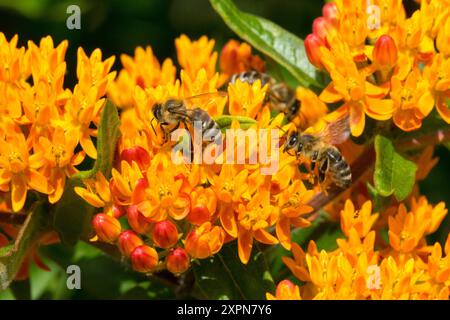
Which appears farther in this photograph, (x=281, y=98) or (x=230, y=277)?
(x=281, y=98)

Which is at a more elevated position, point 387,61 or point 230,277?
point 387,61

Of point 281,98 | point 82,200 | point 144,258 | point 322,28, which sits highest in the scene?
point 322,28

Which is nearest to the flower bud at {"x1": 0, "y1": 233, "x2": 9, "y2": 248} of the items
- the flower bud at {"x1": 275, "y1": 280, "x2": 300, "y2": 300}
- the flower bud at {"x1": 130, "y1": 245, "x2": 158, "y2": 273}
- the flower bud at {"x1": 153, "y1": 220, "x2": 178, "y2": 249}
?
the flower bud at {"x1": 130, "y1": 245, "x2": 158, "y2": 273}

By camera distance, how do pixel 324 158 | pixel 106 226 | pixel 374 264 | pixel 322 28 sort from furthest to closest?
pixel 322 28
pixel 324 158
pixel 374 264
pixel 106 226

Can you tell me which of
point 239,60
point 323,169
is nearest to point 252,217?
point 323,169

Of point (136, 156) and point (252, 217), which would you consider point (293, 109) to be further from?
point (136, 156)
